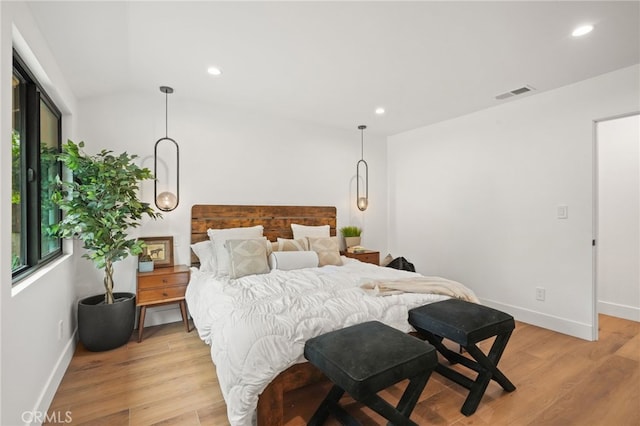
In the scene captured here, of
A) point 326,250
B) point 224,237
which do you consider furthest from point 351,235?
point 224,237

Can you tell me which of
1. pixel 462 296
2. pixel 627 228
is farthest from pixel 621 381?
pixel 627 228

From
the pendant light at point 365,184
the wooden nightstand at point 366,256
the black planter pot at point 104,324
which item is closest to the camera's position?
the black planter pot at point 104,324

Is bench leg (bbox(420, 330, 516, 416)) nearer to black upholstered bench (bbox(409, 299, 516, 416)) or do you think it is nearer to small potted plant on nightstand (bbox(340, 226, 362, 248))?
black upholstered bench (bbox(409, 299, 516, 416))

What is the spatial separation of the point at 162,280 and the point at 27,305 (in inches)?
53.8

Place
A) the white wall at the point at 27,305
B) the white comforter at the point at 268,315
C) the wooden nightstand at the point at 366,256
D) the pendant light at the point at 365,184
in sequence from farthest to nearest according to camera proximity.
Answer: the pendant light at the point at 365,184 → the wooden nightstand at the point at 366,256 → the white comforter at the point at 268,315 → the white wall at the point at 27,305

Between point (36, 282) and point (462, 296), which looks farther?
point (462, 296)

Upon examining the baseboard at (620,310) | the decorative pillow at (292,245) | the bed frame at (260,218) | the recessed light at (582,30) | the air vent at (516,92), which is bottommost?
the baseboard at (620,310)

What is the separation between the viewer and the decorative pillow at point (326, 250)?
11.9 feet

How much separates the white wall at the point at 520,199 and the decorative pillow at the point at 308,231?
1.55 meters

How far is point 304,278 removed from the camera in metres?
2.85

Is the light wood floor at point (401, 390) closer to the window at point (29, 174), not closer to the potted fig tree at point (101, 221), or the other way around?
the potted fig tree at point (101, 221)

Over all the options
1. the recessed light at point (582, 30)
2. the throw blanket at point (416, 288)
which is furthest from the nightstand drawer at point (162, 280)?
the recessed light at point (582, 30)

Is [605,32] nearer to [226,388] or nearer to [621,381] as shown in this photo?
[621,381]

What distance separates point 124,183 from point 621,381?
416 centimetres
